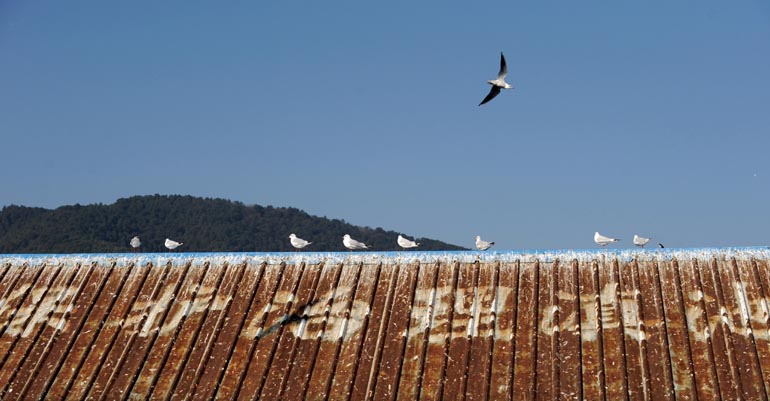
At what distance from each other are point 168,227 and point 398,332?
118 m

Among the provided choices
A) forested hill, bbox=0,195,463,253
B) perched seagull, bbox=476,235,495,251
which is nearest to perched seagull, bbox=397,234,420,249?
perched seagull, bbox=476,235,495,251

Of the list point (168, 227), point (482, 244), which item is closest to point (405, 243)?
point (482, 244)

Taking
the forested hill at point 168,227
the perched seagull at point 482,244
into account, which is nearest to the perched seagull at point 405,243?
the perched seagull at point 482,244

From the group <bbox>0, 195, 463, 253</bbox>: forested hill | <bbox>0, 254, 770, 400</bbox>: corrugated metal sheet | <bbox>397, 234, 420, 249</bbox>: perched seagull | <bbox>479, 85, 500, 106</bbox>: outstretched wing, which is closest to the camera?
<bbox>0, 254, 770, 400</bbox>: corrugated metal sheet

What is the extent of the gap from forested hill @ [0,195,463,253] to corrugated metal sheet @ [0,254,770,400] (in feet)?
250

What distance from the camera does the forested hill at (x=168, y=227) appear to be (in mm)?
127375

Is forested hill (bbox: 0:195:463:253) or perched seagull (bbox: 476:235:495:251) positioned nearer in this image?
perched seagull (bbox: 476:235:495:251)

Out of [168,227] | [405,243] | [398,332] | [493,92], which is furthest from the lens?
[168,227]

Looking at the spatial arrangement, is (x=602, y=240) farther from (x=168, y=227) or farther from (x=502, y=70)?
(x=168, y=227)

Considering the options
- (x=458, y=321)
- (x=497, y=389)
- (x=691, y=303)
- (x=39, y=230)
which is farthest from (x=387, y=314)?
(x=39, y=230)

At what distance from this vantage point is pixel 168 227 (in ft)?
492

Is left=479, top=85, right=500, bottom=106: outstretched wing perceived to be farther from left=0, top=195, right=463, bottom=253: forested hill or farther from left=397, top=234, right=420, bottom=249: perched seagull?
left=0, top=195, right=463, bottom=253: forested hill

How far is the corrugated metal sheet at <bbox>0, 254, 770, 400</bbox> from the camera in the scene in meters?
32.2

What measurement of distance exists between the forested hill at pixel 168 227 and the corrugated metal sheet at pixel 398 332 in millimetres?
76309
